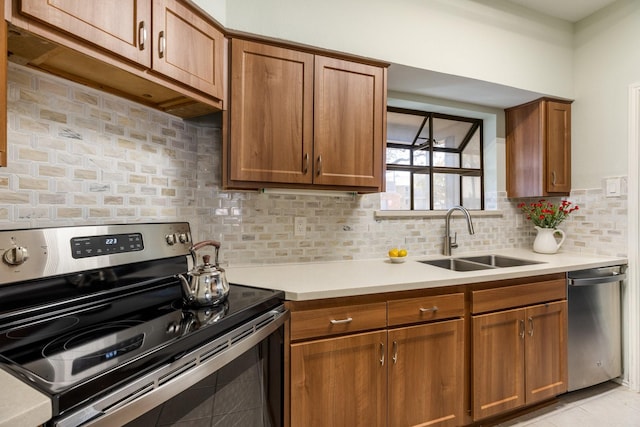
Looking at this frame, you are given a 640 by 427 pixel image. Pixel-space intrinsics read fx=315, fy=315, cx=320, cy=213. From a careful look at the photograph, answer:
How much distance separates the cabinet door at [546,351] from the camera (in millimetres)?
1839

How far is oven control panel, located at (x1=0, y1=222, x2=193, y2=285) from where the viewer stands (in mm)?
970

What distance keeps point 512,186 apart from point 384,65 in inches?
65.3

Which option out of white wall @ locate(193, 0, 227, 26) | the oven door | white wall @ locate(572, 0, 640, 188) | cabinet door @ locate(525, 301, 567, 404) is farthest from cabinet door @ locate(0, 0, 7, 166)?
white wall @ locate(572, 0, 640, 188)

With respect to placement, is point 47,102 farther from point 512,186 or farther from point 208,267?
point 512,186

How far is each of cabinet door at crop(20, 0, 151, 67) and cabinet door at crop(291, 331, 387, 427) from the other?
4.28 feet

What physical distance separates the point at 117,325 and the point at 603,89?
333cm

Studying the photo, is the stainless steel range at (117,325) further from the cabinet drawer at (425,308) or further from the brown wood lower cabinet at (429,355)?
the cabinet drawer at (425,308)

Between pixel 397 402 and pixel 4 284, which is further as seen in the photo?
pixel 397 402

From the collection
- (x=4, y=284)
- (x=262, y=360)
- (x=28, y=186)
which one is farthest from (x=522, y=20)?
(x=4, y=284)

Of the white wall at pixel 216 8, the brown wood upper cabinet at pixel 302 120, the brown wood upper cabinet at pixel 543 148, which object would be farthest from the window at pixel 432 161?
the white wall at pixel 216 8

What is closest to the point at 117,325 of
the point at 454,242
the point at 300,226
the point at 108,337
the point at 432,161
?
the point at 108,337

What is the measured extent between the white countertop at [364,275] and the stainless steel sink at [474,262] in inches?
5.4

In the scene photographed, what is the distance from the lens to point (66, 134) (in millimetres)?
1229

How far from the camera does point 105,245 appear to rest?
1231 mm
